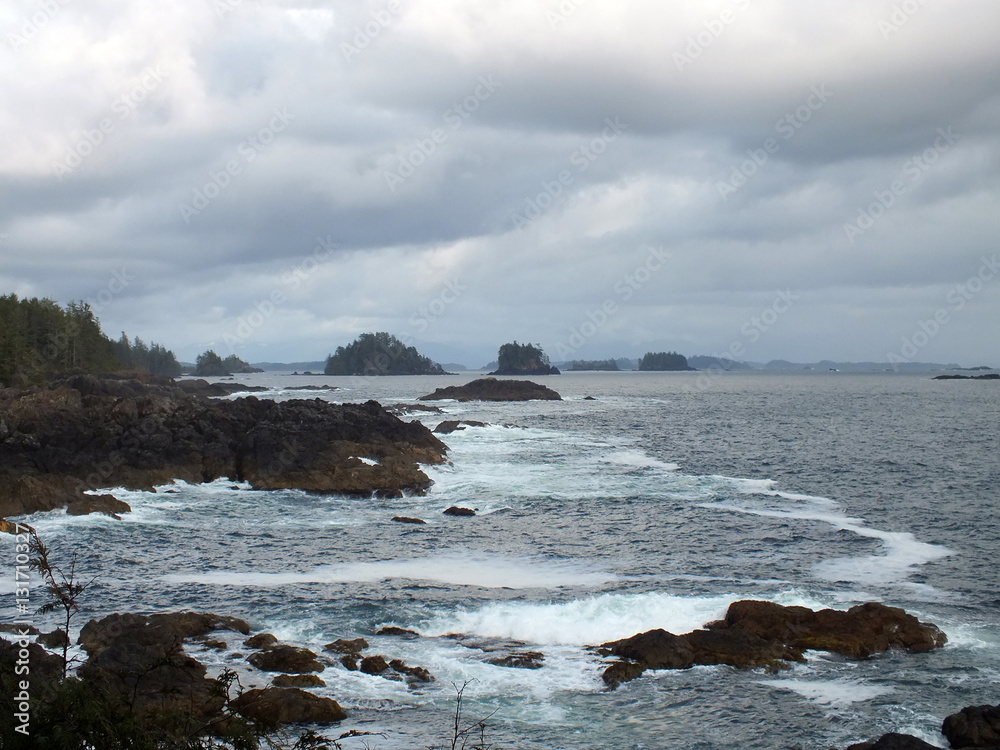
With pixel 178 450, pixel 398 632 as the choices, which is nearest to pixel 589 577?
pixel 398 632

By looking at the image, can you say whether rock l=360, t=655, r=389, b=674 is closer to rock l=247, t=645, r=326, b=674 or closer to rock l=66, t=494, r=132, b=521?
rock l=247, t=645, r=326, b=674

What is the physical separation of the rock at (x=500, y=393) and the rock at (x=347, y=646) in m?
114

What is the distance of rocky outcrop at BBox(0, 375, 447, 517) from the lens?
3575 centimetres

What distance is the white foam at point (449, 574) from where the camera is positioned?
24.3 metres

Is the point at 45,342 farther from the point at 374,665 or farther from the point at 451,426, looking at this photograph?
the point at 374,665

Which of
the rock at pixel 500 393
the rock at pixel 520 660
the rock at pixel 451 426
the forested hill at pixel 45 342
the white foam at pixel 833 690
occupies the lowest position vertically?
the white foam at pixel 833 690

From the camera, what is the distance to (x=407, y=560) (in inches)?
1073

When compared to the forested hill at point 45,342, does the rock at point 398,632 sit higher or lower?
lower

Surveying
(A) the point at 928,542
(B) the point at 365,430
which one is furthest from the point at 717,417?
(A) the point at 928,542

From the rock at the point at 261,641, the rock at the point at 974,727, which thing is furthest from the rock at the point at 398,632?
the rock at the point at 974,727

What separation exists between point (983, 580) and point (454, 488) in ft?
81.3

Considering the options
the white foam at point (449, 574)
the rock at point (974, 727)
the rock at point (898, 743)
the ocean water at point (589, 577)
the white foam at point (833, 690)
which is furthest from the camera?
the white foam at point (449, 574)

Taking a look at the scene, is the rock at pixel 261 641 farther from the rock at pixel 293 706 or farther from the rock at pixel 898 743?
the rock at pixel 898 743

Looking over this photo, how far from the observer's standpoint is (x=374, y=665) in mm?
17141
